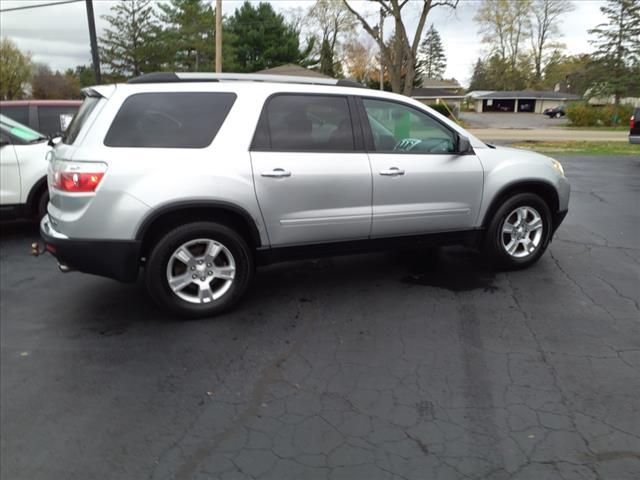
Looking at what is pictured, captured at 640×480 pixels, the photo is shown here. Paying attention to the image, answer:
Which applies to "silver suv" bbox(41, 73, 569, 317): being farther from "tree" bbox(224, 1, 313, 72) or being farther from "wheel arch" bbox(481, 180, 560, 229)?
"tree" bbox(224, 1, 313, 72)

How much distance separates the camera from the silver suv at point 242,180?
3848mm

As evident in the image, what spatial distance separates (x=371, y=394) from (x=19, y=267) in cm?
452

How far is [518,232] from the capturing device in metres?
5.22

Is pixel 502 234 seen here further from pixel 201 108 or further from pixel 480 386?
pixel 201 108

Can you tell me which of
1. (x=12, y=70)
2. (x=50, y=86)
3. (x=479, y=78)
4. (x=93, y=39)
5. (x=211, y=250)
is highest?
(x=479, y=78)

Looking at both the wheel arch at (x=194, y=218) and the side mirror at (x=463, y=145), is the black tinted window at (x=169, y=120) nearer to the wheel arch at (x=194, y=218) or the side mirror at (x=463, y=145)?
the wheel arch at (x=194, y=218)

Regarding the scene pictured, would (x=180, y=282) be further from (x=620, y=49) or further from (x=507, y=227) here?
(x=620, y=49)

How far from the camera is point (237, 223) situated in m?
4.27

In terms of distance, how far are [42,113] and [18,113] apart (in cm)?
33

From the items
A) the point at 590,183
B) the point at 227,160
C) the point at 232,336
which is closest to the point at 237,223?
the point at 227,160

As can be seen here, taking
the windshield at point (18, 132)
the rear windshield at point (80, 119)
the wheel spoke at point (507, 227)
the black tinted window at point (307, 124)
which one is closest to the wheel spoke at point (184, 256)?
the black tinted window at point (307, 124)

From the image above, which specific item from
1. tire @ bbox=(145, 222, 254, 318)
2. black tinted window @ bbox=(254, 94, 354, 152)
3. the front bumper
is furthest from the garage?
the front bumper

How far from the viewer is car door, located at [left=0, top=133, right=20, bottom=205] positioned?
6543 mm

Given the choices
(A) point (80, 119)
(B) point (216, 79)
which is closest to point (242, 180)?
(B) point (216, 79)
